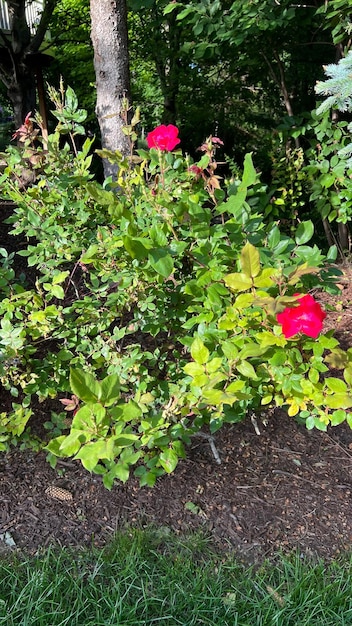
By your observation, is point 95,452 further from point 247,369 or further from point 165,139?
point 165,139

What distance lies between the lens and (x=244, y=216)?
1728 mm

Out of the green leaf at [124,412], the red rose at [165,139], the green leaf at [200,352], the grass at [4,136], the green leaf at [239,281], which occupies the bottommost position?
the green leaf at [124,412]

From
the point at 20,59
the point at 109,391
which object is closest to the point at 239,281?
the point at 109,391

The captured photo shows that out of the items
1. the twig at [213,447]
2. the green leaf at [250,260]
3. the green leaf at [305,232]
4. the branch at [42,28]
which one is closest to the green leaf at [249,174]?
the green leaf at [305,232]

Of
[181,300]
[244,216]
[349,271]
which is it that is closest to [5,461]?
[181,300]

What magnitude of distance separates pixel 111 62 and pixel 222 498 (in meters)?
2.20

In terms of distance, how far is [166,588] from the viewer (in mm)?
1785

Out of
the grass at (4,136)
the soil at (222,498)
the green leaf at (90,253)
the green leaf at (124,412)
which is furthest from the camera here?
the grass at (4,136)

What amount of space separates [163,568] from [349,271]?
306 cm

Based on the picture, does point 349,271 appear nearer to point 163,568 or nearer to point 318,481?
point 318,481

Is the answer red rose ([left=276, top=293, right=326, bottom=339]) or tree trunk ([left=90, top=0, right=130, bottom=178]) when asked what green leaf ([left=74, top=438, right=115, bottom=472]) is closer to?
red rose ([left=276, top=293, right=326, bottom=339])

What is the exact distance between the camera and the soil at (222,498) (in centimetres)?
205

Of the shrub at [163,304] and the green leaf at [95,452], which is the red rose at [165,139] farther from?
the green leaf at [95,452]

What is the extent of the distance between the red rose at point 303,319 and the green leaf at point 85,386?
1.67 ft
